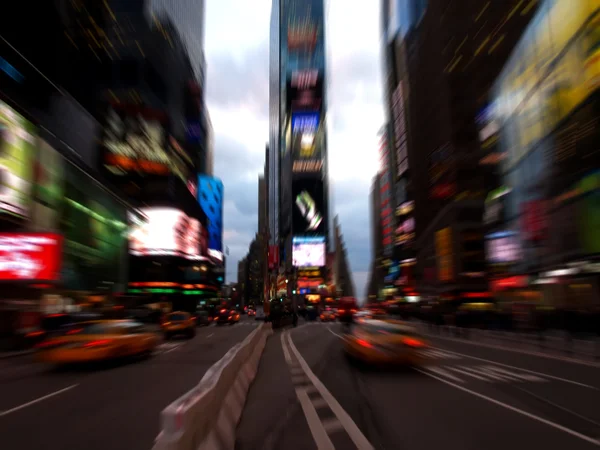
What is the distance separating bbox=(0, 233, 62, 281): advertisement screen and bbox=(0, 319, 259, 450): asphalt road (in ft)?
54.0

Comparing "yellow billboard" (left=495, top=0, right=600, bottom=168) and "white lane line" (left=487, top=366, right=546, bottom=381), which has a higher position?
"yellow billboard" (left=495, top=0, right=600, bottom=168)

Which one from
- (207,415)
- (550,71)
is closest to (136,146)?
(550,71)

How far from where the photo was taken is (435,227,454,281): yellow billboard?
8100 cm

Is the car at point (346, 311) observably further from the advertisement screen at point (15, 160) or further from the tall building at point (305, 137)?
the tall building at point (305, 137)

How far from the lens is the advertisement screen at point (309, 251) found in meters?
148

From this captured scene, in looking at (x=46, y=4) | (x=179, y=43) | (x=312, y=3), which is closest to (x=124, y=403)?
(x=46, y=4)

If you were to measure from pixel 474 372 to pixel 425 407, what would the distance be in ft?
16.4

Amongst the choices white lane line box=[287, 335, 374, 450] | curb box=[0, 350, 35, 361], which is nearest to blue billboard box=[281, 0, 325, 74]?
curb box=[0, 350, 35, 361]

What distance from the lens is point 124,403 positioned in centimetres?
835

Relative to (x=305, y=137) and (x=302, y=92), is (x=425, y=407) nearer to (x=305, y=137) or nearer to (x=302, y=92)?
(x=305, y=137)

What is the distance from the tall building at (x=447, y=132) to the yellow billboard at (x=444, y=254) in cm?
17

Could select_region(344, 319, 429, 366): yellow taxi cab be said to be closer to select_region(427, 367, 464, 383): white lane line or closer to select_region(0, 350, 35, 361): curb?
select_region(427, 367, 464, 383): white lane line

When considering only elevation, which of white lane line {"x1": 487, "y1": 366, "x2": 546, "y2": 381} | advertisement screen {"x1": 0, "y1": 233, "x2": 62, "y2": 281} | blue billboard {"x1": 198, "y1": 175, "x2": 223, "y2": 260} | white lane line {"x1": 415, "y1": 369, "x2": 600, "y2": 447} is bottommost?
white lane line {"x1": 487, "y1": 366, "x2": 546, "y2": 381}

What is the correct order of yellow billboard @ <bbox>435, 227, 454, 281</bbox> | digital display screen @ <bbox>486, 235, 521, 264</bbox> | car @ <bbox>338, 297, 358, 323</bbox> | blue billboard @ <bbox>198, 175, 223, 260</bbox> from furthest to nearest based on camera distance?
1. blue billboard @ <bbox>198, 175, 223, 260</bbox>
2. yellow billboard @ <bbox>435, 227, 454, 281</bbox>
3. car @ <bbox>338, 297, 358, 323</bbox>
4. digital display screen @ <bbox>486, 235, 521, 264</bbox>
